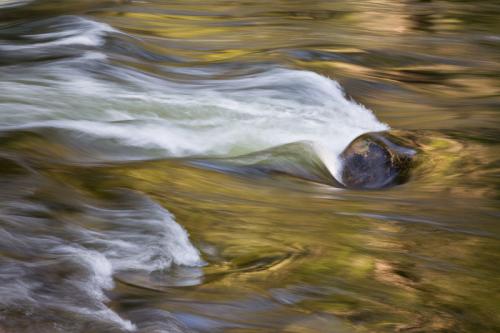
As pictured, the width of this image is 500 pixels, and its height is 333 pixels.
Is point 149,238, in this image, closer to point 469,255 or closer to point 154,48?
point 469,255

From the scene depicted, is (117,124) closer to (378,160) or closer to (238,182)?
(238,182)

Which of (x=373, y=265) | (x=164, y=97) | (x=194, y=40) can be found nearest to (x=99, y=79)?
(x=164, y=97)

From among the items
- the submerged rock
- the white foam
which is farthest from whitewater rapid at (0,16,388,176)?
the submerged rock

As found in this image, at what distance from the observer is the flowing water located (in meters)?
3.13

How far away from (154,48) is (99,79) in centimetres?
155

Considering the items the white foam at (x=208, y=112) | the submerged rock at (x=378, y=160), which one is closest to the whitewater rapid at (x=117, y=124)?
the white foam at (x=208, y=112)

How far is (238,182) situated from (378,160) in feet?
2.86

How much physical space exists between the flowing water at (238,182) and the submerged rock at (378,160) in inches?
2.9

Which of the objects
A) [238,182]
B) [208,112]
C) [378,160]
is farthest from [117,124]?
[378,160]

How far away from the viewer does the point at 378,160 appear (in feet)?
17.2

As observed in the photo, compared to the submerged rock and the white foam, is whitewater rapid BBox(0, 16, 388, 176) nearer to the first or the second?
the white foam

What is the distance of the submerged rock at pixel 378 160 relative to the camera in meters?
5.12

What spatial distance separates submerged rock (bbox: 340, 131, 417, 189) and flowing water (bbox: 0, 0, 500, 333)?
0.24ft

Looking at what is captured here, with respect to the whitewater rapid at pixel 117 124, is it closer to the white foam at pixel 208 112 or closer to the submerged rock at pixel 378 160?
the white foam at pixel 208 112
